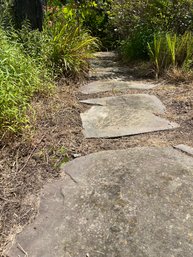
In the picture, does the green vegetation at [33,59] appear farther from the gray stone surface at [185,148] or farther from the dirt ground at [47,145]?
the gray stone surface at [185,148]

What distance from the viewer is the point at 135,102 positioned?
10.1 ft

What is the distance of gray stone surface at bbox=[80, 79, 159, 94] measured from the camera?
355 centimetres

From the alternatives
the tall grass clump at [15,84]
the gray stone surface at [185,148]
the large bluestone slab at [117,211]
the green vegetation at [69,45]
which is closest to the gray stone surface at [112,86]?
the green vegetation at [69,45]

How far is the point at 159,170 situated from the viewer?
194cm

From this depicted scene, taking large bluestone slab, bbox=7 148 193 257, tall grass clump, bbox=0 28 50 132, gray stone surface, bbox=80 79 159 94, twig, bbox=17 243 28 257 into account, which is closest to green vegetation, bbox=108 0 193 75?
gray stone surface, bbox=80 79 159 94

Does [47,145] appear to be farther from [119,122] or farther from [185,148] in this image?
[185,148]

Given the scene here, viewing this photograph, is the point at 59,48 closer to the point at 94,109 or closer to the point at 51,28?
the point at 51,28

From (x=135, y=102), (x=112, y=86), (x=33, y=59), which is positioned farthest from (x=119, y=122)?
(x=33, y=59)

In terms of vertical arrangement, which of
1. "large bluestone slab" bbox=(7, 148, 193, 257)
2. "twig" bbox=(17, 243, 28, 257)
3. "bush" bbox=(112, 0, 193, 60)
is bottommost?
"twig" bbox=(17, 243, 28, 257)

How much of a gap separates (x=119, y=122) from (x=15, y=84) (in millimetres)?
970

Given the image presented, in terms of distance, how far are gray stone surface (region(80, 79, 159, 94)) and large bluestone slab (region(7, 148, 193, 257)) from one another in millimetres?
1558

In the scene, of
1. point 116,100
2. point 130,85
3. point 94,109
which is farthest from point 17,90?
point 130,85

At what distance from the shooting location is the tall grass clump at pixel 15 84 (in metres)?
2.34

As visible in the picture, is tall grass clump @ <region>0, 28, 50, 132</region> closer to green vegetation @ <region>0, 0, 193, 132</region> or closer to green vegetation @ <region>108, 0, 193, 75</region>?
green vegetation @ <region>0, 0, 193, 132</region>
